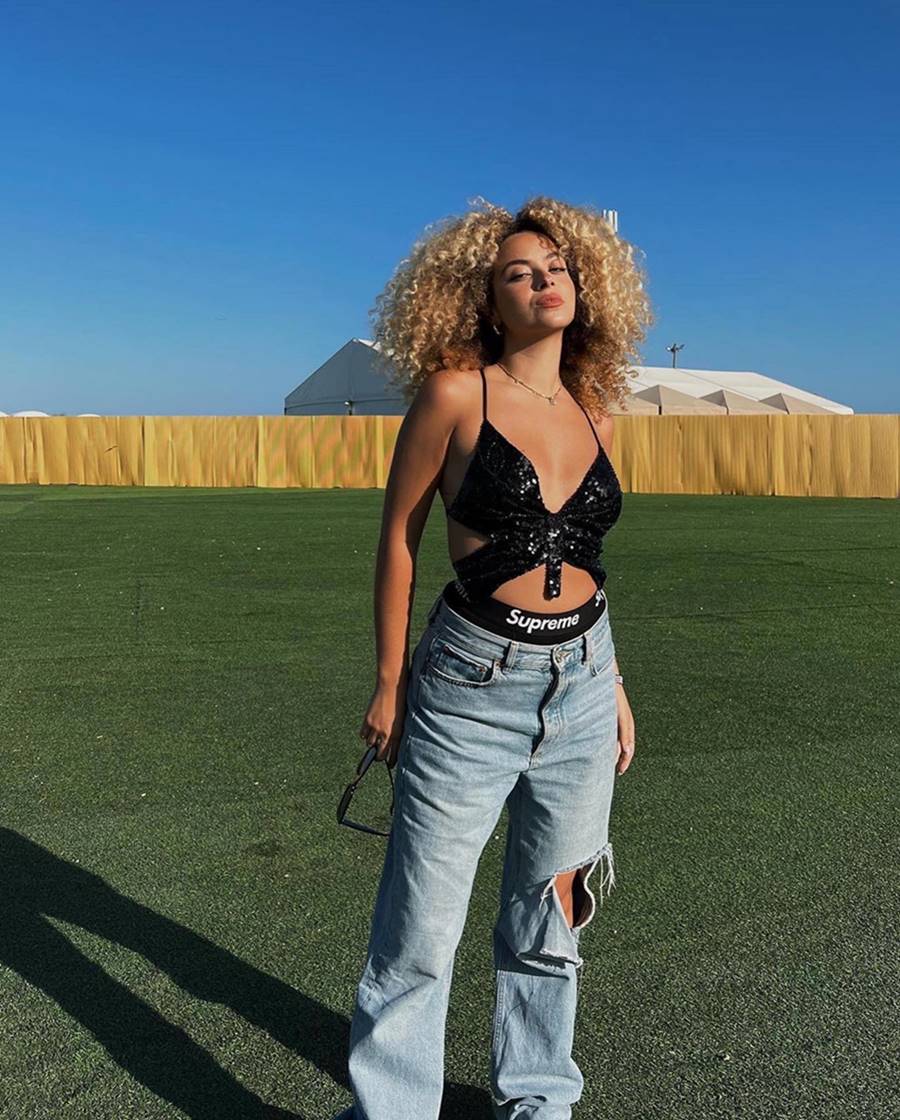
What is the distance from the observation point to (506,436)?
6.89 ft

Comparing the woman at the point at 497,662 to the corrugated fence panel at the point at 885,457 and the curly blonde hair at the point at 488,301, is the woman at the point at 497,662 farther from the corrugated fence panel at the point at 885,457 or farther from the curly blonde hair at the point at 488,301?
the corrugated fence panel at the point at 885,457

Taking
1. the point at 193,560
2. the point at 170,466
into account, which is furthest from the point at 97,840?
the point at 170,466

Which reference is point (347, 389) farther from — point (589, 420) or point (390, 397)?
point (589, 420)

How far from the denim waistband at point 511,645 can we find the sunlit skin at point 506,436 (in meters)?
0.07

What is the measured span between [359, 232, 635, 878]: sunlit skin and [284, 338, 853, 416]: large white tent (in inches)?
1732

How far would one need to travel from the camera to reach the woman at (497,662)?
209 cm

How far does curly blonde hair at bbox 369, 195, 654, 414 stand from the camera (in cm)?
225

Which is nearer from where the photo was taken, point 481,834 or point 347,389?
point 481,834

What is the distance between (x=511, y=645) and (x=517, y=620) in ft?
0.17

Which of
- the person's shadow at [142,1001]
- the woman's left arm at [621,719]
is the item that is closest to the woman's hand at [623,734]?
the woman's left arm at [621,719]

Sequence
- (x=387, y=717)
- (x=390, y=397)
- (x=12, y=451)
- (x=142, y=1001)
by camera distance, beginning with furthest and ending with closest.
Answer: (x=390, y=397) → (x=12, y=451) → (x=142, y=1001) → (x=387, y=717)

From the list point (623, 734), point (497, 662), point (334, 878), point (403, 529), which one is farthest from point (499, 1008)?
point (334, 878)

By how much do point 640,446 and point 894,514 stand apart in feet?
27.9

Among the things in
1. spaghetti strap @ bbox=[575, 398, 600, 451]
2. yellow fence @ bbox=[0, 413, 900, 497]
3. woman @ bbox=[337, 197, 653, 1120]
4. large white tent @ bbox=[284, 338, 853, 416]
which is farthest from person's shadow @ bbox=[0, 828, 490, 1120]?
large white tent @ bbox=[284, 338, 853, 416]
